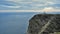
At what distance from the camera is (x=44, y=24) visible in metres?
5.07

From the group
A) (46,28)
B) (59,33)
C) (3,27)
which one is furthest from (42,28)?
(3,27)

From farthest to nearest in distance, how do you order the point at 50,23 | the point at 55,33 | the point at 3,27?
the point at 3,27, the point at 50,23, the point at 55,33

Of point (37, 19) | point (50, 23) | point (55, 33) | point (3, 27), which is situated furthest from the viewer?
point (3, 27)

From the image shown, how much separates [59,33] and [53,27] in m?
0.39

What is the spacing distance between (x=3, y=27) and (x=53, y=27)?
1503 centimetres

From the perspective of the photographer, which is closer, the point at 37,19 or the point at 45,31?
the point at 45,31

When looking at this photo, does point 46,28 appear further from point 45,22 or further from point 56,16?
point 56,16

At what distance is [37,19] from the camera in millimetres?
5391

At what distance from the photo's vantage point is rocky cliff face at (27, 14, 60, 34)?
4.91 m

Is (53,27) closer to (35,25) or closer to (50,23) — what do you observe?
(50,23)

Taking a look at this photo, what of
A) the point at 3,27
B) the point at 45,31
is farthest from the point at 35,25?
the point at 3,27

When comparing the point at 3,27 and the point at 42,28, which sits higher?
the point at 42,28

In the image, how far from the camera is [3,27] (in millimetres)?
19719

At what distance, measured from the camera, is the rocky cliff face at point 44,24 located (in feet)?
16.1
